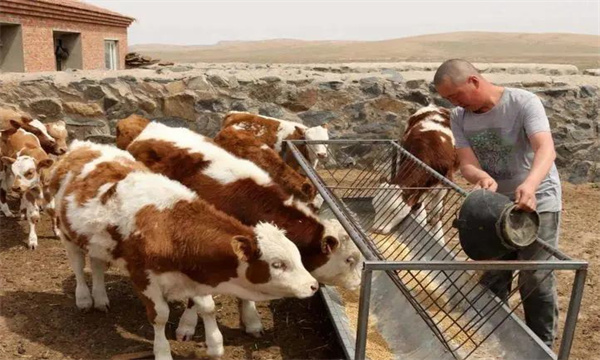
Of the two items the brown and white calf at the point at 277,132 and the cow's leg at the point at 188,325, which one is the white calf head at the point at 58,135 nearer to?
the brown and white calf at the point at 277,132

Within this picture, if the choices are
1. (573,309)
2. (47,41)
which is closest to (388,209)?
(573,309)

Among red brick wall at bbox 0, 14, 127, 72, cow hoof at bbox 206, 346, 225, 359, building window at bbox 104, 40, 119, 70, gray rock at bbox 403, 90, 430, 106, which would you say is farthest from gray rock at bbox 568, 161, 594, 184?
building window at bbox 104, 40, 119, 70

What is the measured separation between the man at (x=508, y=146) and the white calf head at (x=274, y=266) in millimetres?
1298

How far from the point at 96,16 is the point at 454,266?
22.1 metres

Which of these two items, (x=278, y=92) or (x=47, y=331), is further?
(x=278, y=92)

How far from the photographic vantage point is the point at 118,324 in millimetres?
5117

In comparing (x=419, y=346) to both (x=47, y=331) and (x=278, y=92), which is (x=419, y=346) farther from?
(x=278, y=92)

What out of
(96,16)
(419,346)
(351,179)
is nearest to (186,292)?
(419,346)

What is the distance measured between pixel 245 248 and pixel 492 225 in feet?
5.10

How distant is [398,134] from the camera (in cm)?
1004

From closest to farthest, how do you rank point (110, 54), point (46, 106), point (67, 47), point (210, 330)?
1. point (210, 330)
2. point (46, 106)
3. point (67, 47)
4. point (110, 54)

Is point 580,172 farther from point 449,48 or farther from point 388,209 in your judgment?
point 449,48

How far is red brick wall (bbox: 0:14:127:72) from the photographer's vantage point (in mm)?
17312

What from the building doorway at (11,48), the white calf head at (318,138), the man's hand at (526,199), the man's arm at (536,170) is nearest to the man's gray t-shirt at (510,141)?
the man's arm at (536,170)
